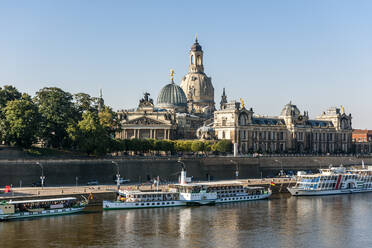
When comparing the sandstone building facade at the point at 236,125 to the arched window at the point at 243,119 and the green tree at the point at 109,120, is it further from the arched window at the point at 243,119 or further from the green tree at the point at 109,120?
the green tree at the point at 109,120

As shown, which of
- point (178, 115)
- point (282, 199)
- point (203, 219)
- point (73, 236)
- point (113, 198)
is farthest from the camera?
point (178, 115)

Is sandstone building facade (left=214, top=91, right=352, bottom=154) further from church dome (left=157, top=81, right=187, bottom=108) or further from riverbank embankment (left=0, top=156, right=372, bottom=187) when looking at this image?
church dome (left=157, top=81, right=187, bottom=108)

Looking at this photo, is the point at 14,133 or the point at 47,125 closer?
the point at 14,133

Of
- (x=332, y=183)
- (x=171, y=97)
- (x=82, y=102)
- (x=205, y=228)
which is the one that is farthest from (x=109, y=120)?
(x=171, y=97)

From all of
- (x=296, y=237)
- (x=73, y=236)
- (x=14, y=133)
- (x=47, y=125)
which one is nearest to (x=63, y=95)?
(x=47, y=125)

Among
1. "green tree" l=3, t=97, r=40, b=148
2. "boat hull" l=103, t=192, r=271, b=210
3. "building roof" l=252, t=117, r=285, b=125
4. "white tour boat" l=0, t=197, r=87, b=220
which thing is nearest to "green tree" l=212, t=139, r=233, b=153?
"building roof" l=252, t=117, r=285, b=125

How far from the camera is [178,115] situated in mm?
169000

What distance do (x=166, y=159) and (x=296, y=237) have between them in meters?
54.2

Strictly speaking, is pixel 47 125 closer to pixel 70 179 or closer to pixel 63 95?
pixel 63 95

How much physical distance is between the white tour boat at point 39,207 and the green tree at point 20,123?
1030 inches

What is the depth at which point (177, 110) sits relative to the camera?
178m

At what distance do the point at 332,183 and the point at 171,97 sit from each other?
8906 centimetres

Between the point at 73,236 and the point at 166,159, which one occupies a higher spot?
the point at 166,159

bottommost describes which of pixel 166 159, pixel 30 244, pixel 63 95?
pixel 30 244
